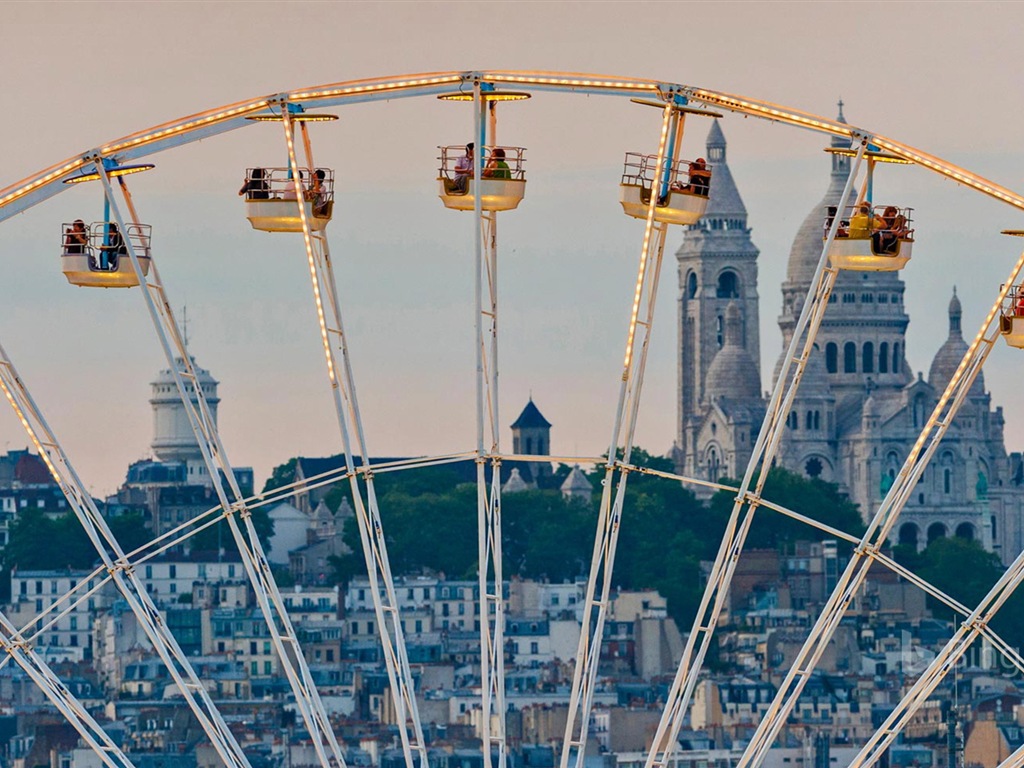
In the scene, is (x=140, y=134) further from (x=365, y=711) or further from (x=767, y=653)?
(x=767, y=653)

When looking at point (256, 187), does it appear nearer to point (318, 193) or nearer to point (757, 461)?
point (318, 193)

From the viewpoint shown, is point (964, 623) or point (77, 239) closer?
point (964, 623)

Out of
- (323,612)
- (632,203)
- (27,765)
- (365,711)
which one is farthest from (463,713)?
(632,203)

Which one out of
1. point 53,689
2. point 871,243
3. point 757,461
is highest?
point 871,243

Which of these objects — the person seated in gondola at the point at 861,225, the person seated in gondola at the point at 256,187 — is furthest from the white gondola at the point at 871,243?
the person seated in gondola at the point at 256,187

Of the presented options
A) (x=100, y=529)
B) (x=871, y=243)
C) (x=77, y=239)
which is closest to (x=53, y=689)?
(x=100, y=529)
